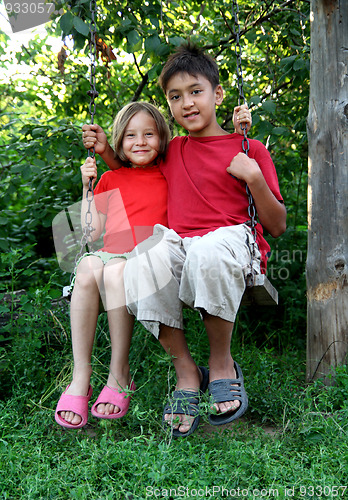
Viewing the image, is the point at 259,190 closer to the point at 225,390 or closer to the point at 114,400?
the point at 225,390

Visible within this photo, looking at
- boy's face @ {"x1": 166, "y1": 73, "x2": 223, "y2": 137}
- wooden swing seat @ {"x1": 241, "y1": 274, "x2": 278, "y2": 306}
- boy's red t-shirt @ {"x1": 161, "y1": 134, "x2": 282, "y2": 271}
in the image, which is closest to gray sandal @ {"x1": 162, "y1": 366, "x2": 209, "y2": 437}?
wooden swing seat @ {"x1": 241, "y1": 274, "x2": 278, "y2": 306}

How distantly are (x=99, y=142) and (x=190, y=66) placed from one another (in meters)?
0.66

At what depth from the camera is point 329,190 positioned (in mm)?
3039

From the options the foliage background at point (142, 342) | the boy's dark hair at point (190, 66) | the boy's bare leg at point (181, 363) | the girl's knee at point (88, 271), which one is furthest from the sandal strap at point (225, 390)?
the boy's dark hair at point (190, 66)

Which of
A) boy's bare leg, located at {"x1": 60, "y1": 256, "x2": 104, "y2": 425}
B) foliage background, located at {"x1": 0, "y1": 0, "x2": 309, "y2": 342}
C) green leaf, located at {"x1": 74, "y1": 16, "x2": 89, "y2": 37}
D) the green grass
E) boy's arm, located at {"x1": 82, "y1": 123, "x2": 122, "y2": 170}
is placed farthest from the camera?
foliage background, located at {"x1": 0, "y1": 0, "x2": 309, "y2": 342}

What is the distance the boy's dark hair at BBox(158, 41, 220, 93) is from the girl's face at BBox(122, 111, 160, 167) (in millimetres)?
218

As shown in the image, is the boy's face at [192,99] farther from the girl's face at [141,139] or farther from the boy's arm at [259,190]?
the boy's arm at [259,190]

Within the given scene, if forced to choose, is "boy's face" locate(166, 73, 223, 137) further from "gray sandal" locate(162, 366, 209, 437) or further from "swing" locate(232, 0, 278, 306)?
"gray sandal" locate(162, 366, 209, 437)

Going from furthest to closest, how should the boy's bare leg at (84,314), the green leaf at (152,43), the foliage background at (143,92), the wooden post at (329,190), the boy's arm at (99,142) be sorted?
the foliage background at (143,92)
the green leaf at (152,43)
the wooden post at (329,190)
the boy's arm at (99,142)
the boy's bare leg at (84,314)

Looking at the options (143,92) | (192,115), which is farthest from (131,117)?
(143,92)

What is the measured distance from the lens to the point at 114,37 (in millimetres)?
3896

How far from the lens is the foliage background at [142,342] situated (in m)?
2.33

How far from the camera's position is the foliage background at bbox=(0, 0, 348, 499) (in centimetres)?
233

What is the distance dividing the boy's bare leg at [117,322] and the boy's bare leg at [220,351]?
416mm
